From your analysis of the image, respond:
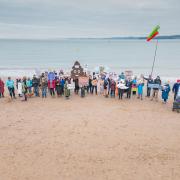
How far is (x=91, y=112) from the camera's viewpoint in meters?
11.1

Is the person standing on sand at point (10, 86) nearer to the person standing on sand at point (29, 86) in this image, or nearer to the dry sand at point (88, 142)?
the person standing on sand at point (29, 86)

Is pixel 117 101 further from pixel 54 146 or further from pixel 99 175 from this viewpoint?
pixel 99 175

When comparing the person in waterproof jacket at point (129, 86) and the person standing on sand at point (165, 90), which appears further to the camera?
the person in waterproof jacket at point (129, 86)

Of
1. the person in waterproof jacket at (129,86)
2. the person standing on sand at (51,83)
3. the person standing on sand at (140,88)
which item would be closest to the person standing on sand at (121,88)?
the person in waterproof jacket at (129,86)

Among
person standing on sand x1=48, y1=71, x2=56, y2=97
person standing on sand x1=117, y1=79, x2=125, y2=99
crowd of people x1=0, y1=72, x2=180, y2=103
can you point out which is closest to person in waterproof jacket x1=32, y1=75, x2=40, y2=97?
crowd of people x1=0, y1=72, x2=180, y2=103

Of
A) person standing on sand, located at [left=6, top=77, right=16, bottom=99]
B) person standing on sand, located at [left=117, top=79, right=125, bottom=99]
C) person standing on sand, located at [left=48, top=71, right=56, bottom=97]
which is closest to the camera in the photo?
person standing on sand, located at [left=6, top=77, right=16, bottom=99]

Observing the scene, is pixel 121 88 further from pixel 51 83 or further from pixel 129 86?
pixel 51 83

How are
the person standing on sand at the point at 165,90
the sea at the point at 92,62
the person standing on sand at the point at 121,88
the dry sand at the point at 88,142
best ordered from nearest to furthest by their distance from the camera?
the dry sand at the point at 88,142 < the person standing on sand at the point at 165,90 < the person standing on sand at the point at 121,88 < the sea at the point at 92,62

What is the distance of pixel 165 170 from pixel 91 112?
5.21m

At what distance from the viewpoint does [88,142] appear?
792 centimetres

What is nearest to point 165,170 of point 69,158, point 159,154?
point 159,154

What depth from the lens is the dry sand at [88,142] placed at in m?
6.34

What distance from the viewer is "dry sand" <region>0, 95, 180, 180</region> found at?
6336mm

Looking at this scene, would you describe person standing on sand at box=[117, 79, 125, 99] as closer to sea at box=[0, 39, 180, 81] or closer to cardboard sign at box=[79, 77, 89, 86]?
cardboard sign at box=[79, 77, 89, 86]
